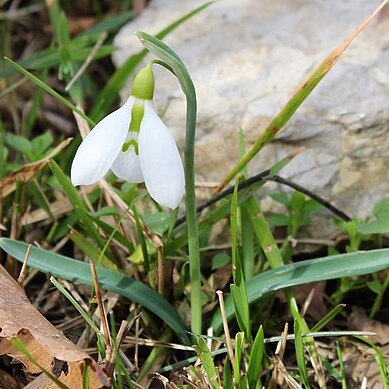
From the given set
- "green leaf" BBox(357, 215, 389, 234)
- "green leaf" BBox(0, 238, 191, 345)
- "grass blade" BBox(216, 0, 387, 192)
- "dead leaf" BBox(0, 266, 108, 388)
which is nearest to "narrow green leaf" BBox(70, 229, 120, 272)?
"green leaf" BBox(0, 238, 191, 345)

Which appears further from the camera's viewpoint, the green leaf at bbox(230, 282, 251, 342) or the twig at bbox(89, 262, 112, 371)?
the green leaf at bbox(230, 282, 251, 342)

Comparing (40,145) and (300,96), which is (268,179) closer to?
(300,96)

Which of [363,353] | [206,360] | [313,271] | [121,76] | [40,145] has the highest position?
[121,76]

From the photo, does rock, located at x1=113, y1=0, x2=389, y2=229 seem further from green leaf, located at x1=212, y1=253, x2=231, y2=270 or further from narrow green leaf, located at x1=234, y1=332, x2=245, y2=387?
narrow green leaf, located at x1=234, y1=332, x2=245, y2=387

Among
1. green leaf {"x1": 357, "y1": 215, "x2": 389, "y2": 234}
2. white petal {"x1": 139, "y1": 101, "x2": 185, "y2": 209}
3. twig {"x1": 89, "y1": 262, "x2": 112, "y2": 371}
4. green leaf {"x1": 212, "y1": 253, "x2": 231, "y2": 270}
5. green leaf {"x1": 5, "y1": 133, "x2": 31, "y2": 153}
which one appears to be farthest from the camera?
green leaf {"x1": 5, "y1": 133, "x2": 31, "y2": 153}

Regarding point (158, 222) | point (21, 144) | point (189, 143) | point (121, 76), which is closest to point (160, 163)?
point (189, 143)

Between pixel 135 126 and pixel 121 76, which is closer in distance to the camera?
pixel 135 126

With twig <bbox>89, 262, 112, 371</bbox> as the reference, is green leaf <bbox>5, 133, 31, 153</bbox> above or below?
above

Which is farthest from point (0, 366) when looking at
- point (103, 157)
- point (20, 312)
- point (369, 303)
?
point (369, 303)
